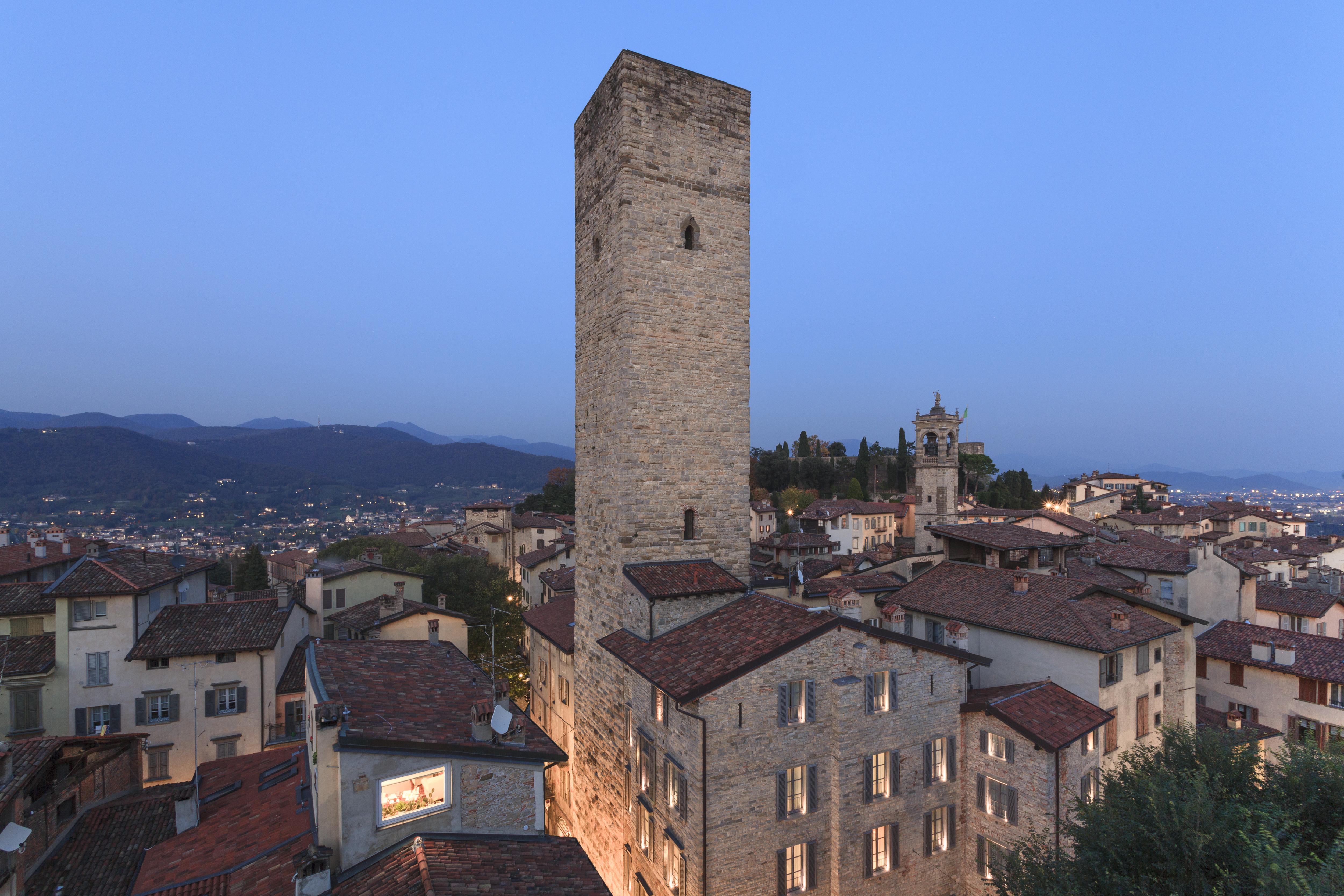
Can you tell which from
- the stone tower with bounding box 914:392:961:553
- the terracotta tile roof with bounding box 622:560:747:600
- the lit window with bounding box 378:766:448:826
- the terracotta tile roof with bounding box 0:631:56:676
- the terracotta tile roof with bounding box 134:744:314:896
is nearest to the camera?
the lit window with bounding box 378:766:448:826

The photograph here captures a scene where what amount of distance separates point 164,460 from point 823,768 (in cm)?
18827

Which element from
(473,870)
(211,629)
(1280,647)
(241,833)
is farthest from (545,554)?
(1280,647)

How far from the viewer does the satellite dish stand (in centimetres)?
1074

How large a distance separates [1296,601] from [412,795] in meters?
43.4

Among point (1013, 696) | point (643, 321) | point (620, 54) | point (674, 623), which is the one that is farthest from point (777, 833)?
point (620, 54)

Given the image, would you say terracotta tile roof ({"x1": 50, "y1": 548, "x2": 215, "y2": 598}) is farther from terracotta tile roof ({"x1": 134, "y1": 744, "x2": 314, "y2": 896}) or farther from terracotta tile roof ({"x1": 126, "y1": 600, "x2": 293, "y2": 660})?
terracotta tile roof ({"x1": 134, "y1": 744, "x2": 314, "y2": 896})

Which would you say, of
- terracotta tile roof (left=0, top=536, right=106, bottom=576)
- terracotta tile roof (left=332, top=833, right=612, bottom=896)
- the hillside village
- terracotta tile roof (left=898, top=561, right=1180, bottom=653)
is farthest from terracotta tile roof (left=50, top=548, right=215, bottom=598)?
terracotta tile roof (left=898, top=561, right=1180, bottom=653)

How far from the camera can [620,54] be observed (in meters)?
18.5

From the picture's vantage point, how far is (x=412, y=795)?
11328mm

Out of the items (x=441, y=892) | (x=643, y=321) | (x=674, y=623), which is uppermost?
(x=643, y=321)

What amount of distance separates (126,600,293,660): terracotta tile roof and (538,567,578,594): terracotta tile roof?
14.2 m

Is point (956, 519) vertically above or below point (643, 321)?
below

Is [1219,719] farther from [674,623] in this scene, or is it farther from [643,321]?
[643,321]

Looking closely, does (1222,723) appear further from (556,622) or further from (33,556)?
(33,556)
